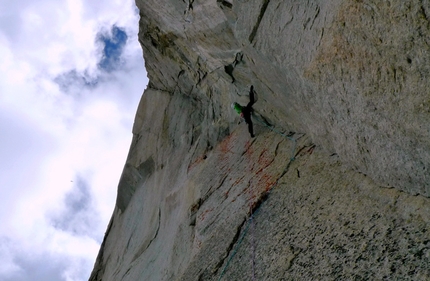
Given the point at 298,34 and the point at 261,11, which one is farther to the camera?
the point at 261,11

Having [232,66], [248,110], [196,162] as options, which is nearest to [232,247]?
[248,110]

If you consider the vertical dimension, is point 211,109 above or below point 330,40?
above

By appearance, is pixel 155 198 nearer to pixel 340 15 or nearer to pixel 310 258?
pixel 310 258

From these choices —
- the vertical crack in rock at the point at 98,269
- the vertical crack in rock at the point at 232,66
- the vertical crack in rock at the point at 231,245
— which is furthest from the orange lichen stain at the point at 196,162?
the vertical crack in rock at the point at 98,269

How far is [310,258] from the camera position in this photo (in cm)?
451

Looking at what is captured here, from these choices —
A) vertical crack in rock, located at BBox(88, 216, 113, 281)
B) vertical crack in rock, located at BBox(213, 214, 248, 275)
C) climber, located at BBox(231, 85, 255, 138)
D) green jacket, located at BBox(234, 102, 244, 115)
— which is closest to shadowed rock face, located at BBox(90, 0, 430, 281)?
vertical crack in rock, located at BBox(213, 214, 248, 275)

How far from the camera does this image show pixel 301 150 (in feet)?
21.6

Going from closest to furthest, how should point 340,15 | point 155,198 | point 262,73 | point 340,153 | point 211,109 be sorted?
point 340,15
point 340,153
point 262,73
point 211,109
point 155,198

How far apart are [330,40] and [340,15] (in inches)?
12.3

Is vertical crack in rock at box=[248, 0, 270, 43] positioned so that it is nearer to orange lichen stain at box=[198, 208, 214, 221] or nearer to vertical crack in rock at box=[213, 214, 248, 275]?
vertical crack in rock at box=[213, 214, 248, 275]

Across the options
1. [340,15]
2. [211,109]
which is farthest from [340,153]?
[211,109]

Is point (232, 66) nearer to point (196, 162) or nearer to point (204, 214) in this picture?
point (196, 162)

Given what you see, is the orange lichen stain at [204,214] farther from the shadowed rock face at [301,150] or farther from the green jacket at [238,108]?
the green jacket at [238,108]

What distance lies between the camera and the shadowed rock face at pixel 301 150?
3771mm
